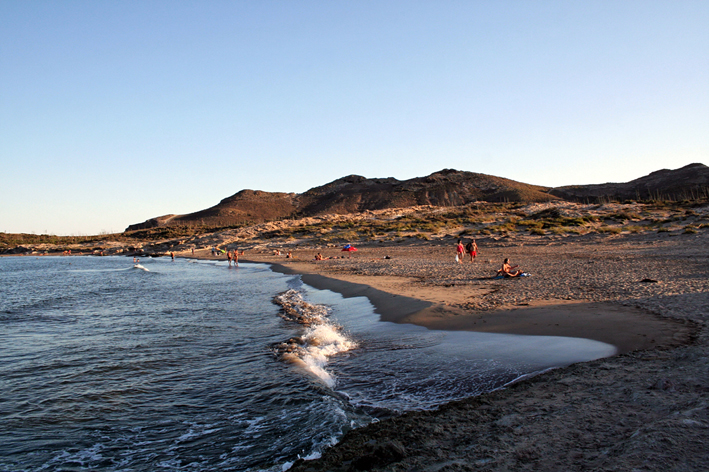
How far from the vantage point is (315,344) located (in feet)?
29.8

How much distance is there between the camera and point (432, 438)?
4207 millimetres

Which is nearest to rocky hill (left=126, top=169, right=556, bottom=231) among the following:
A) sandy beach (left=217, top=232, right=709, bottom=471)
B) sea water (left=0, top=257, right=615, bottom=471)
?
sea water (left=0, top=257, right=615, bottom=471)

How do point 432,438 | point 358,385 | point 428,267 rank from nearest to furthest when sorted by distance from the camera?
point 432,438, point 358,385, point 428,267

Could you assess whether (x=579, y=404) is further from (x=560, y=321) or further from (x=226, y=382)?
(x=226, y=382)

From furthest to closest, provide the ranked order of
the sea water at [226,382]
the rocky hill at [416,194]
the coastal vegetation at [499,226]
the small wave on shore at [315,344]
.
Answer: the rocky hill at [416,194]
the coastal vegetation at [499,226]
the small wave on shore at [315,344]
the sea water at [226,382]

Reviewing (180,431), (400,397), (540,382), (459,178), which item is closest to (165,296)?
(180,431)

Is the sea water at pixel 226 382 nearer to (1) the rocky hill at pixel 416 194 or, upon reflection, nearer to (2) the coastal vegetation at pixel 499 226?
(2) the coastal vegetation at pixel 499 226

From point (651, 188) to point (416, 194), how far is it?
60.0 m

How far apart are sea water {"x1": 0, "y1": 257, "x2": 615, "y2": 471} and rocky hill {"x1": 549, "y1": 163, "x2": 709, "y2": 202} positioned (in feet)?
327

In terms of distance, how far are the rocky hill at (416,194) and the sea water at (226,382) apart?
90135 millimetres

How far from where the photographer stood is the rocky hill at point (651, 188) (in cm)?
9388

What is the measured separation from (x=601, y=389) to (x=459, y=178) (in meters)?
138

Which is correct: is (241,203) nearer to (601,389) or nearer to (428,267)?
(428,267)

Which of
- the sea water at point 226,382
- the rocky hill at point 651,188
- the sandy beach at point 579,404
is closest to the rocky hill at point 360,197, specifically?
the rocky hill at point 651,188
